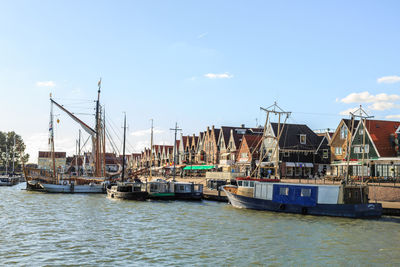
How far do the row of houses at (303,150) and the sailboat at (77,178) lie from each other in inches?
422

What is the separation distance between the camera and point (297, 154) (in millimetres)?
81562

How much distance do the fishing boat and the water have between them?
162 centimetres

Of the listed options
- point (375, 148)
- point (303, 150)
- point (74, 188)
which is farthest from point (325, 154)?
point (74, 188)

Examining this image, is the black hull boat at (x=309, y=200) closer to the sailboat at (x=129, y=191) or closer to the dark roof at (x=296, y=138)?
the sailboat at (x=129, y=191)

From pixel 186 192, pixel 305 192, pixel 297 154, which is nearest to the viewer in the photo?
pixel 305 192

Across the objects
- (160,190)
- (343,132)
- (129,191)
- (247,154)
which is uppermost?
(343,132)

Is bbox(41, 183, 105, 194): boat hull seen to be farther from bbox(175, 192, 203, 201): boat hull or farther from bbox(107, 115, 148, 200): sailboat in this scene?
bbox(175, 192, 203, 201): boat hull

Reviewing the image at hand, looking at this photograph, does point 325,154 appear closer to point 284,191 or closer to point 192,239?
point 284,191

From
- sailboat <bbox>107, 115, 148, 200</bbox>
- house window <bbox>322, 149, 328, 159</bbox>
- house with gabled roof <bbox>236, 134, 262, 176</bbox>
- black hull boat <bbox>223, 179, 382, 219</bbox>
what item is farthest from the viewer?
house with gabled roof <bbox>236, 134, 262, 176</bbox>

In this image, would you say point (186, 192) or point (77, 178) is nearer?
point (186, 192)

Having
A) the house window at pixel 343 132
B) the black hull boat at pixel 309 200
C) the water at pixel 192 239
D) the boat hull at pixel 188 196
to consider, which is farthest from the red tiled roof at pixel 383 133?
the water at pixel 192 239

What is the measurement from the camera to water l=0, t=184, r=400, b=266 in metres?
23.4

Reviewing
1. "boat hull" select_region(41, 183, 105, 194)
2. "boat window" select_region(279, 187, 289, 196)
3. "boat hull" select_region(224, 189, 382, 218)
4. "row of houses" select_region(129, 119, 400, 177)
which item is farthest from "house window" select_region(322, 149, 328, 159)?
"boat hull" select_region(41, 183, 105, 194)

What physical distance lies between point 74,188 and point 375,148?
4834 cm
